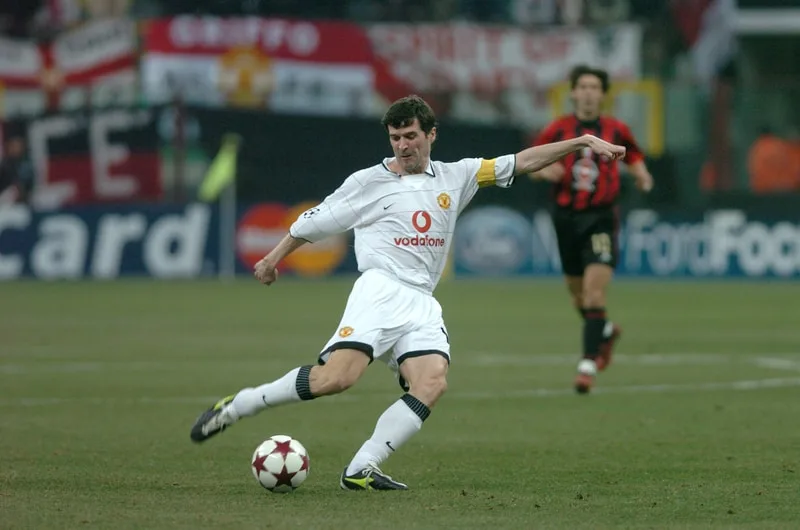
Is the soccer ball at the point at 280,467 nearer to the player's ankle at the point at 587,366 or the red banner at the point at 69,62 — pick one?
the player's ankle at the point at 587,366

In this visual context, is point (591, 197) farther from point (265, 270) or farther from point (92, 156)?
point (92, 156)

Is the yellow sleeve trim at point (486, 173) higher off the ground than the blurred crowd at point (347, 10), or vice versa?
the blurred crowd at point (347, 10)

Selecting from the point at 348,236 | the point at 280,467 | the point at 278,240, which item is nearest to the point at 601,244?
the point at 280,467

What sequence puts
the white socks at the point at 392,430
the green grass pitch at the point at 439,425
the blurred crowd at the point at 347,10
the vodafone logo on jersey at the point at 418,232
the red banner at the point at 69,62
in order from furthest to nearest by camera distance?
the blurred crowd at the point at 347,10
the red banner at the point at 69,62
the vodafone logo on jersey at the point at 418,232
the white socks at the point at 392,430
the green grass pitch at the point at 439,425

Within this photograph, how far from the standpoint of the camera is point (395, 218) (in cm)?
823

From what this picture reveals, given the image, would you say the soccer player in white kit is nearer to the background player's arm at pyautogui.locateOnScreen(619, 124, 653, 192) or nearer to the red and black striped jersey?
the background player's arm at pyautogui.locateOnScreen(619, 124, 653, 192)

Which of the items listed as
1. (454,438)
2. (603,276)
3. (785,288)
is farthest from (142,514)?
(785,288)

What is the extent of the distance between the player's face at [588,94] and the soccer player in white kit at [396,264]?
4310 millimetres

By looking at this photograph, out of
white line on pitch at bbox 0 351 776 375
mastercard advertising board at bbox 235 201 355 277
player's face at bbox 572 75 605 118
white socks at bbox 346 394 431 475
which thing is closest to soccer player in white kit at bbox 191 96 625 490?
white socks at bbox 346 394 431 475

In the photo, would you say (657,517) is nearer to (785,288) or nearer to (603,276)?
(603,276)

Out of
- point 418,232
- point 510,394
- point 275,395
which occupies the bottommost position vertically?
point 510,394

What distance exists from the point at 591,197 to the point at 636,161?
1.61 feet

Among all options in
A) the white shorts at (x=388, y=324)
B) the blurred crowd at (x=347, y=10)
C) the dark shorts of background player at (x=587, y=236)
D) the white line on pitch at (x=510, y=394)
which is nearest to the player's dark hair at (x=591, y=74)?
the dark shorts of background player at (x=587, y=236)

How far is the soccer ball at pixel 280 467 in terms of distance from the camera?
7.61 m
